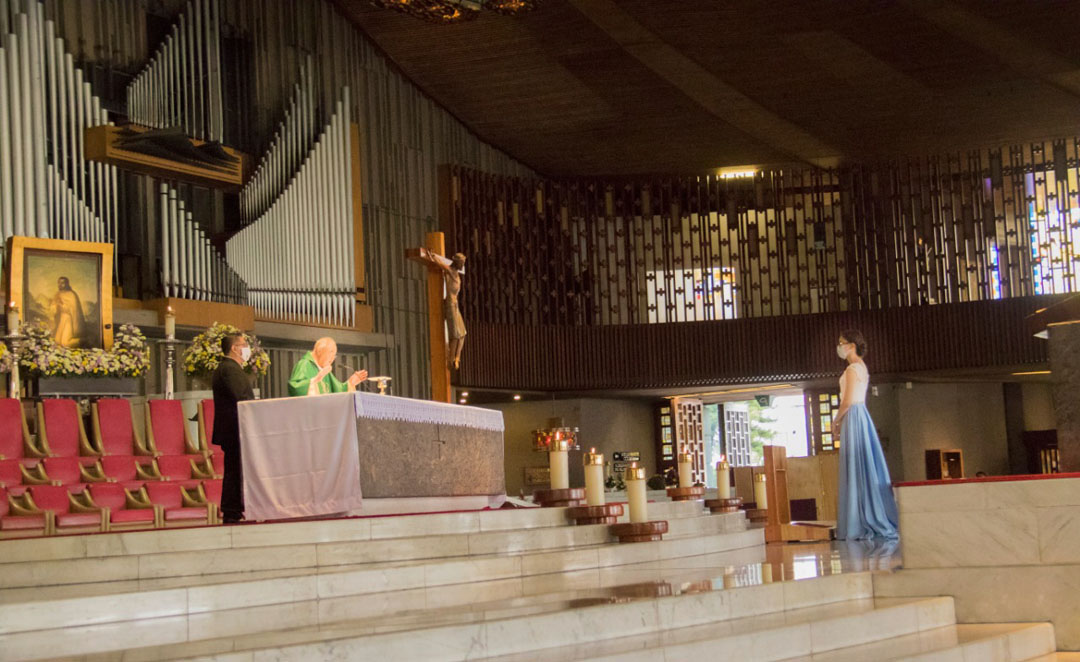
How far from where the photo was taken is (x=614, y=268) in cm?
1783

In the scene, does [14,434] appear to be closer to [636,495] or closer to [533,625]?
[636,495]

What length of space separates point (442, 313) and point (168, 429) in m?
2.35

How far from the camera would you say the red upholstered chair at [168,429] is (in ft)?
33.6

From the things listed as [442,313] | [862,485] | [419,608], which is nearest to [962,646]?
[419,608]

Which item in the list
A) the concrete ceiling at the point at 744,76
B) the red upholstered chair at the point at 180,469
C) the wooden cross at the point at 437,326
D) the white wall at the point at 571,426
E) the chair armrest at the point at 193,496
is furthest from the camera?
the white wall at the point at 571,426

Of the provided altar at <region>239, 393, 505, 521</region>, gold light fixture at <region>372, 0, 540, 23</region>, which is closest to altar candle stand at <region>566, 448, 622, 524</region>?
altar at <region>239, 393, 505, 521</region>

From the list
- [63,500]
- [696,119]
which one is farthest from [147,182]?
[696,119]

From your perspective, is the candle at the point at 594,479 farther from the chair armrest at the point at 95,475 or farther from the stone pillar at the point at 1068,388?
the chair armrest at the point at 95,475

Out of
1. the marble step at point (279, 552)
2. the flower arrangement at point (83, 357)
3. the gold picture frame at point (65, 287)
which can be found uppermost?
the gold picture frame at point (65, 287)

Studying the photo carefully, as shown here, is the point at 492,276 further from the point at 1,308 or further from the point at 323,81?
the point at 1,308

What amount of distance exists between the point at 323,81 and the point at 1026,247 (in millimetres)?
8972

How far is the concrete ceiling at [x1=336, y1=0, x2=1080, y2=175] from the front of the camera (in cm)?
1338

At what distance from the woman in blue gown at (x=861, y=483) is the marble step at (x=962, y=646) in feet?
9.02

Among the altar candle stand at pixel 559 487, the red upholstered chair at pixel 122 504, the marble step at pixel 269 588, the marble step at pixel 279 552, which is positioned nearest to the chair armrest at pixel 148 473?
the red upholstered chair at pixel 122 504
